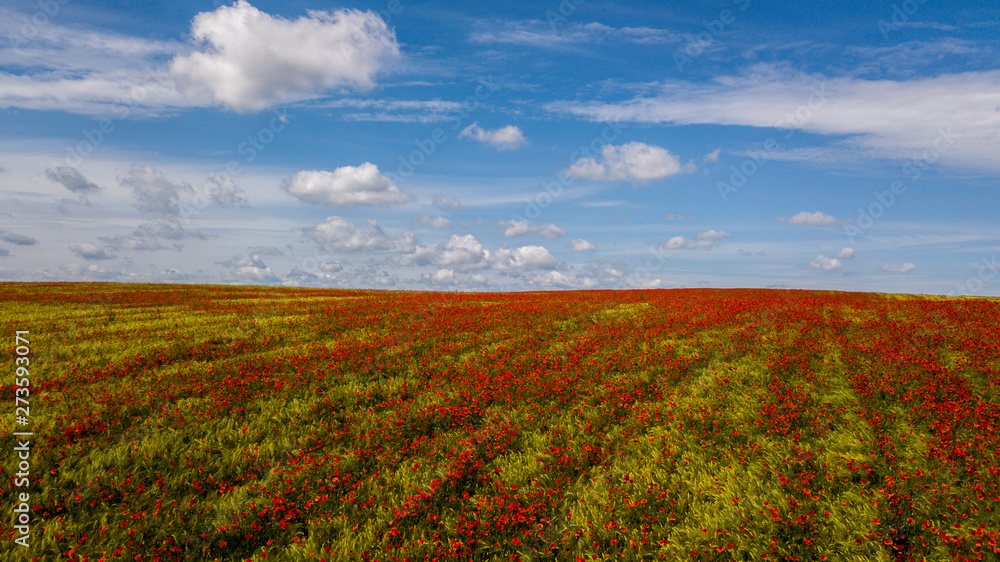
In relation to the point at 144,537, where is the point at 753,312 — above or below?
above

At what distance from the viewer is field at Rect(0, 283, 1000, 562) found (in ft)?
22.1

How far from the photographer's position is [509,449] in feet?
31.2

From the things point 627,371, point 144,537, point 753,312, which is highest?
point 753,312

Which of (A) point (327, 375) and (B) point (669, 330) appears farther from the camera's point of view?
(B) point (669, 330)

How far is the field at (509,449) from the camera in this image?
673 centimetres

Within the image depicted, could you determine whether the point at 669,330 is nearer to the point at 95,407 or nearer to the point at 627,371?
the point at 627,371

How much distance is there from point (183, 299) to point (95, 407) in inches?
1069

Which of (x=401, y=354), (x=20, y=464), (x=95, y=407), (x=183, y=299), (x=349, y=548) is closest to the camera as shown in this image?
(x=349, y=548)

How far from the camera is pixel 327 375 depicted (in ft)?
44.2

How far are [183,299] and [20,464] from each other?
29541 millimetres

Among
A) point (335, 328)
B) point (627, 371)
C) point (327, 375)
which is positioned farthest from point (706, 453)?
point (335, 328)

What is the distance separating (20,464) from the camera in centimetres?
831

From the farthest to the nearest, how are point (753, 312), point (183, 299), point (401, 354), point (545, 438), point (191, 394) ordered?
point (183, 299) < point (753, 312) < point (401, 354) < point (191, 394) < point (545, 438)

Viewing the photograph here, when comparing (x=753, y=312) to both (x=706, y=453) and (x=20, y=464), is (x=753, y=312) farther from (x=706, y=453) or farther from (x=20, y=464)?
(x=20, y=464)
